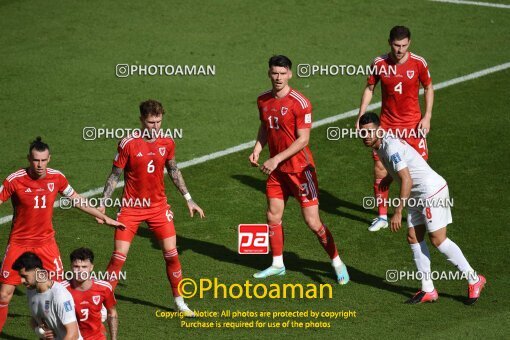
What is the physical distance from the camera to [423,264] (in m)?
14.2

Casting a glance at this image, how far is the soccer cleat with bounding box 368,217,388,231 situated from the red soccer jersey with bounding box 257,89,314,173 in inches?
90.2

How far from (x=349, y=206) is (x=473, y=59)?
7.30 meters

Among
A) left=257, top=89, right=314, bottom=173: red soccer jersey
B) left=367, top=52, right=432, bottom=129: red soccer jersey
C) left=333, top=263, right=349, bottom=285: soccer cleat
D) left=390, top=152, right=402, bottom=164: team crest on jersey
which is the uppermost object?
left=367, top=52, right=432, bottom=129: red soccer jersey

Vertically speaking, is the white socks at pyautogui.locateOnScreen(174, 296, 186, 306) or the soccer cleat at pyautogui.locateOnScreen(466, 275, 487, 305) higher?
the white socks at pyautogui.locateOnScreen(174, 296, 186, 306)

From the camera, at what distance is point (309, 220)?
580 inches

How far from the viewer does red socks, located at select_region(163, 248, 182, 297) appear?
13.9 m

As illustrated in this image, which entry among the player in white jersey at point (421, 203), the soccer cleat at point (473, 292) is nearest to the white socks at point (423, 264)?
the player in white jersey at point (421, 203)

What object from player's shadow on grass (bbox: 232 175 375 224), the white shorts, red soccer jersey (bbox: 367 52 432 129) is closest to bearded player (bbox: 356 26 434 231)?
red soccer jersey (bbox: 367 52 432 129)

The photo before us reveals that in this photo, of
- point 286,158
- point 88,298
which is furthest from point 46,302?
point 286,158

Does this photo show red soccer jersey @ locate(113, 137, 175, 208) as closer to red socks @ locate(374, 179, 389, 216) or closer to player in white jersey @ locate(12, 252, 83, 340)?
player in white jersey @ locate(12, 252, 83, 340)

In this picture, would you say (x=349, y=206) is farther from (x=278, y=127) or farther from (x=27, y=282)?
(x=27, y=282)

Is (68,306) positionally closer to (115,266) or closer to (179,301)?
(115,266)

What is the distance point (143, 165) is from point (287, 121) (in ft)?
6.88

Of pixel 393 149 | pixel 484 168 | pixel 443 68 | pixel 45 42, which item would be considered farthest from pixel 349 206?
pixel 45 42
